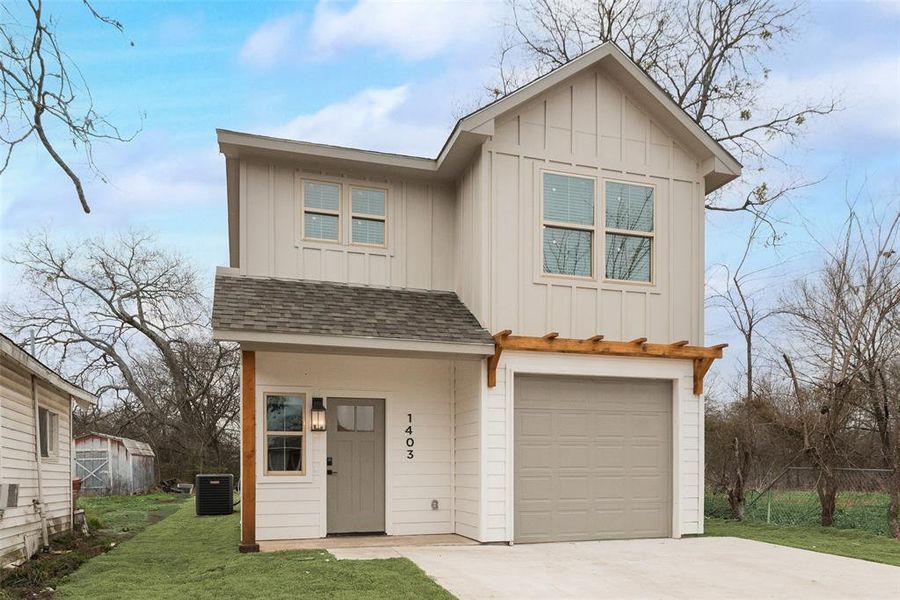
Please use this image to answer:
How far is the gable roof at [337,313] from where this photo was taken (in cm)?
852

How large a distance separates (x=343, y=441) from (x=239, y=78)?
4791 mm

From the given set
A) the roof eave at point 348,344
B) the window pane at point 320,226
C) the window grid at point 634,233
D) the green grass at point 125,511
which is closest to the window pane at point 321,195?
the window pane at point 320,226

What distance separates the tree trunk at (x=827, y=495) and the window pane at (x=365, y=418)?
7.09 meters

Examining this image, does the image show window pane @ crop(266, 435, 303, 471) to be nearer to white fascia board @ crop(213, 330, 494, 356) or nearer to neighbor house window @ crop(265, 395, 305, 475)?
neighbor house window @ crop(265, 395, 305, 475)

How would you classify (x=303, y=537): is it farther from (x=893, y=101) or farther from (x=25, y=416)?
(x=893, y=101)

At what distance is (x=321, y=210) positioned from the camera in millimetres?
10258

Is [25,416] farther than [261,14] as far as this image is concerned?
Yes

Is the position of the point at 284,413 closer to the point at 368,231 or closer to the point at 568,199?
the point at 368,231

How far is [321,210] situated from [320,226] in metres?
0.22

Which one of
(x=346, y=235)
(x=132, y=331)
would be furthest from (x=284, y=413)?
(x=132, y=331)

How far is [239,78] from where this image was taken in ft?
26.8

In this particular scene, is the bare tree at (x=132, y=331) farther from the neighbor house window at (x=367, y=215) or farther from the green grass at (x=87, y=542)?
the neighbor house window at (x=367, y=215)

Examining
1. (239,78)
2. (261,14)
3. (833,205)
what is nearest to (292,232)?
(239,78)

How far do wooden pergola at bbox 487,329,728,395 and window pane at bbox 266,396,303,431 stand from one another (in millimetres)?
2596
